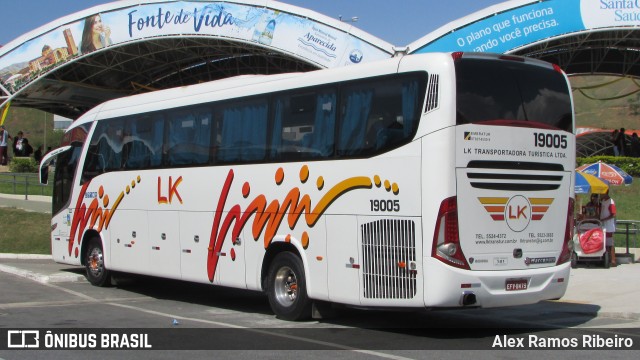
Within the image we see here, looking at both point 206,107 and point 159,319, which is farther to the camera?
point 206,107

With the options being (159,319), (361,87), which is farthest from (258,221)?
(361,87)

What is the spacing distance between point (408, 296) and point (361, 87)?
9.54 feet

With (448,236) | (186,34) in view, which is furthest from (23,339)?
(186,34)

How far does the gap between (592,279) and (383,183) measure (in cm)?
769

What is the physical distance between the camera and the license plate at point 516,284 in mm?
9916

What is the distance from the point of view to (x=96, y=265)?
1652 centimetres

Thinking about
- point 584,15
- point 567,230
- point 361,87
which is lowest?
point 567,230

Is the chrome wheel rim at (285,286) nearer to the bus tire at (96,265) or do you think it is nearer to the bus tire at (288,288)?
the bus tire at (288,288)

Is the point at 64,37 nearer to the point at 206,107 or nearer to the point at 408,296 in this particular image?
the point at 206,107

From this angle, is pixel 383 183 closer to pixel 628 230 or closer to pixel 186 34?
pixel 628 230

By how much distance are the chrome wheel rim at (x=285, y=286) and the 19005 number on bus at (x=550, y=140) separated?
3.99 meters

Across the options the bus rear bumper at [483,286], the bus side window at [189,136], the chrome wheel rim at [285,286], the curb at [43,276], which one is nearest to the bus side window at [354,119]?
the bus rear bumper at [483,286]

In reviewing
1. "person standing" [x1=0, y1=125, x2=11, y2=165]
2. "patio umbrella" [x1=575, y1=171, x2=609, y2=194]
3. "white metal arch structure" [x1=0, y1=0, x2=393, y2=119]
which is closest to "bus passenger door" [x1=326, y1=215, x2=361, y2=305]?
"patio umbrella" [x1=575, y1=171, x2=609, y2=194]

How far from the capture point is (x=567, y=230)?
35.2ft
